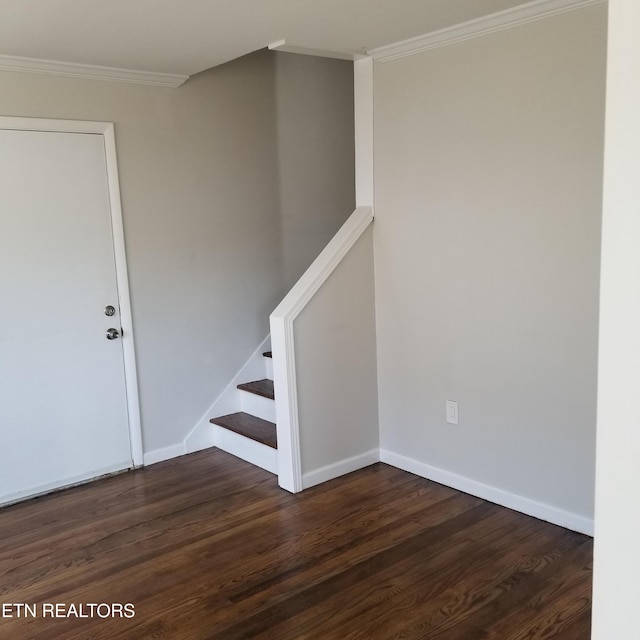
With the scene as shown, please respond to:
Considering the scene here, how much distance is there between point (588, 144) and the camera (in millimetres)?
2586

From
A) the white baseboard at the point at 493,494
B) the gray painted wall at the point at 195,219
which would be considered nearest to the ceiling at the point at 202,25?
→ the gray painted wall at the point at 195,219

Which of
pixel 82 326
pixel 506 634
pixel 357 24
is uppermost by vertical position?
pixel 357 24

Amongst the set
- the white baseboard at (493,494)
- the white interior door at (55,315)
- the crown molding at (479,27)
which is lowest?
the white baseboard at (493,494)

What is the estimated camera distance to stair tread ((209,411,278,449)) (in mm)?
3727

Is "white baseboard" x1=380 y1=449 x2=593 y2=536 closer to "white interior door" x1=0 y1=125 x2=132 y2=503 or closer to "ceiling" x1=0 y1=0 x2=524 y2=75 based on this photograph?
"white interior door" x1=0 y1=125 x2=132 y2=503

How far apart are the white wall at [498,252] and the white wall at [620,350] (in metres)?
1.76

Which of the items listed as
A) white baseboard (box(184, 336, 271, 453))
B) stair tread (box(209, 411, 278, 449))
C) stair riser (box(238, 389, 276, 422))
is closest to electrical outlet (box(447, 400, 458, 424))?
stair tread (box(209, 411, 278, 449))

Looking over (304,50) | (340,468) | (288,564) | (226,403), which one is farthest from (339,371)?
(304,50)

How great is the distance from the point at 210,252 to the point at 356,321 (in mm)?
1063

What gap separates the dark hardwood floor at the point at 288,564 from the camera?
2.29m

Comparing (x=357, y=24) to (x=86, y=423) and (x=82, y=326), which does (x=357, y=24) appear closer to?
(x=82, y=326)

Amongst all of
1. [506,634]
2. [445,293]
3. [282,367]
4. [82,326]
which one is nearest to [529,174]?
[445,293]

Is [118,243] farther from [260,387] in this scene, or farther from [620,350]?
[620,350]

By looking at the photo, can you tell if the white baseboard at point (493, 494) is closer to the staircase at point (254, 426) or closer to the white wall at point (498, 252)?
the white wall at point (498, 252)
